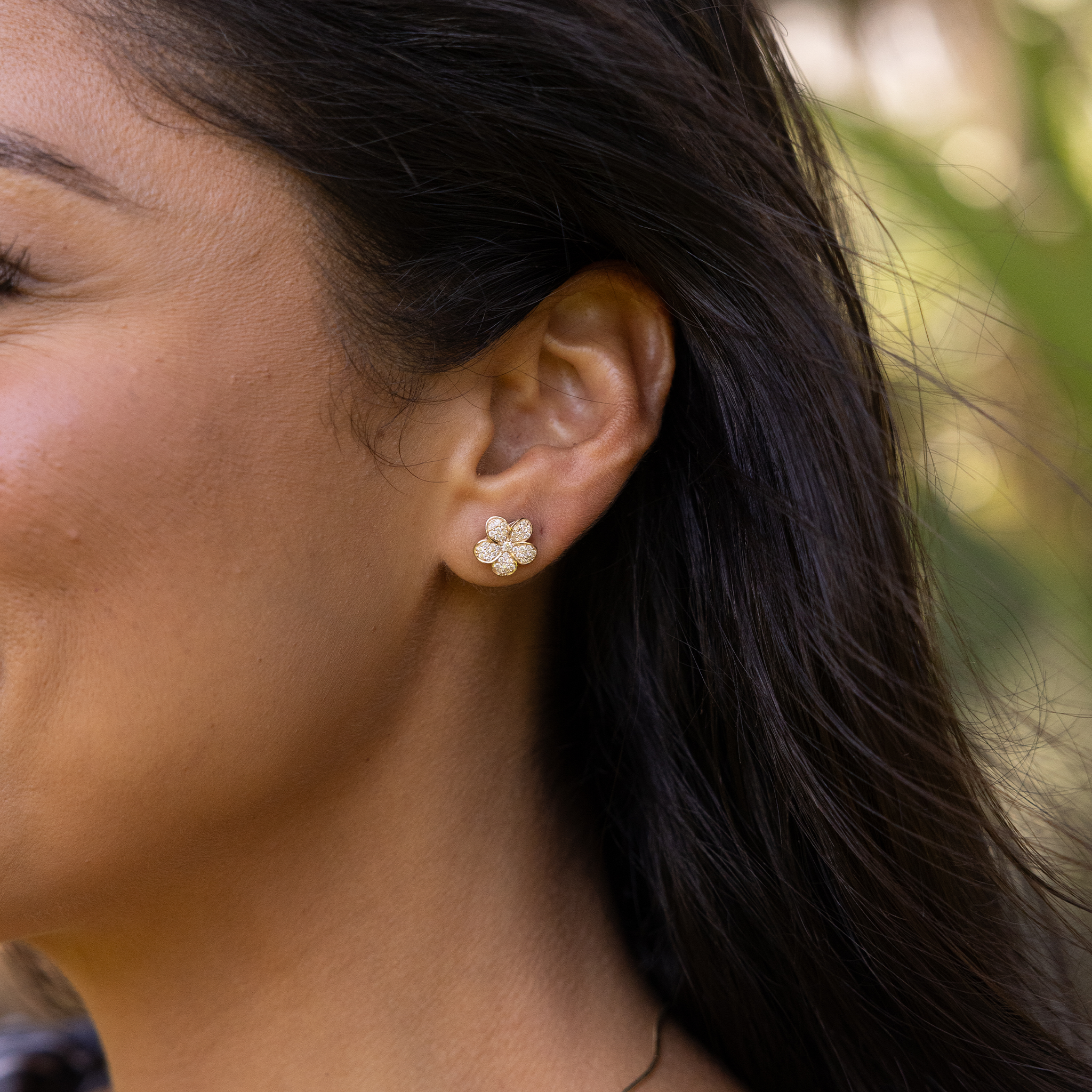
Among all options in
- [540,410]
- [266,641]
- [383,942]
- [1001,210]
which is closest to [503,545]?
[540,410]

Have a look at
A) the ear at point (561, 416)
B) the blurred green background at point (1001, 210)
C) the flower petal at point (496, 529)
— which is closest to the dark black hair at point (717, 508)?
the ear at point (561, 416)

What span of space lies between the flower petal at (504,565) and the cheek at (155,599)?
0.13 meters

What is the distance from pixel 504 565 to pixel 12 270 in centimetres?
56

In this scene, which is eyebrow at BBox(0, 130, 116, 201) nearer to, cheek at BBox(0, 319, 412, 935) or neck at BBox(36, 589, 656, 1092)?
cheek at BBox(0, 319, 412, 935)

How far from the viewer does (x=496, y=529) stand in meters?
1.24

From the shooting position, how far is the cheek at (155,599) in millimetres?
1076

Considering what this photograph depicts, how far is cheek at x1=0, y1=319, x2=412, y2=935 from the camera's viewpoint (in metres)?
1.08

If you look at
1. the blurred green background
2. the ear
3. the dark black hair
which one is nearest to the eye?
the dark black hair

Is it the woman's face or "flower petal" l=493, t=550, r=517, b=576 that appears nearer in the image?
the woman's face

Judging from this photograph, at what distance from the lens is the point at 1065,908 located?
1477 mm

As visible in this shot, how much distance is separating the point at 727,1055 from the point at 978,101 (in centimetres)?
354

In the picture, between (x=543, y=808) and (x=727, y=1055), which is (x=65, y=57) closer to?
(x=543, y=808)

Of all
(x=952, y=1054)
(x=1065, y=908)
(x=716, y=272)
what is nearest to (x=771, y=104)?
(x=716, y=272)

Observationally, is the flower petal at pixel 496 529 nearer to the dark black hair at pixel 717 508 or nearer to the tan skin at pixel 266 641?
the tan skin at pixel 266 641
